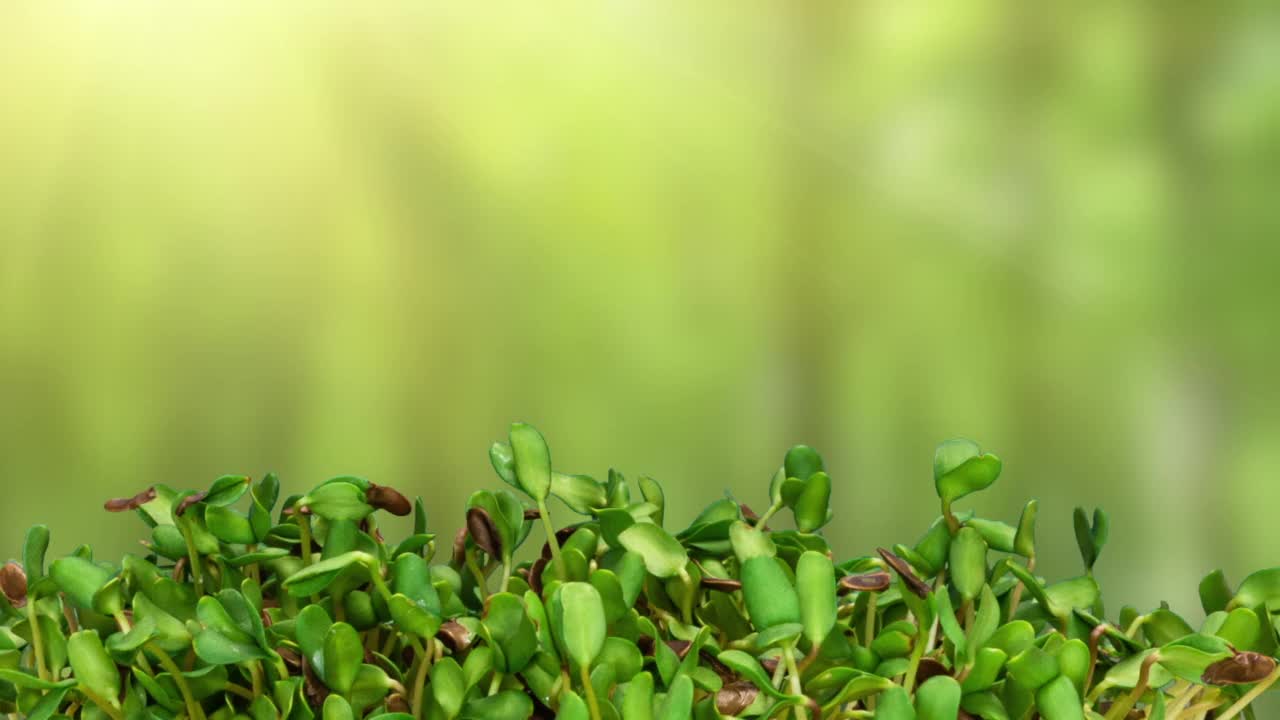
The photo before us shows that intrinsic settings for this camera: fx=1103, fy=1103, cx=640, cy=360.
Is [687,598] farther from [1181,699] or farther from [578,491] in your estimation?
[1181,699]

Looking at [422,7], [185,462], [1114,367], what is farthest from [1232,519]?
[185,462]

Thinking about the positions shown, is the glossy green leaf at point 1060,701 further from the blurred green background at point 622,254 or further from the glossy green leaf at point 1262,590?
the blurred green background at point 622,254

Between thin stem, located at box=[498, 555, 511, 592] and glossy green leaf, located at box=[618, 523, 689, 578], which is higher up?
glossy green leaf, located at box=[618, 523, 689, 578]

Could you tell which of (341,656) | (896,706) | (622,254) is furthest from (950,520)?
(622,254)

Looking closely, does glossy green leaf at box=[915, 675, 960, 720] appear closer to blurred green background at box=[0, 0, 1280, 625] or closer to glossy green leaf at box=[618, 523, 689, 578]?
glossy green leaf at box=[618, 523, 689, 578]

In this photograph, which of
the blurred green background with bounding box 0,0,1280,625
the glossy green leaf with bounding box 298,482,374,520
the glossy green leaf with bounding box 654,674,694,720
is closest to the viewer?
the glossy green leaf with bounding box 654,674,694,720

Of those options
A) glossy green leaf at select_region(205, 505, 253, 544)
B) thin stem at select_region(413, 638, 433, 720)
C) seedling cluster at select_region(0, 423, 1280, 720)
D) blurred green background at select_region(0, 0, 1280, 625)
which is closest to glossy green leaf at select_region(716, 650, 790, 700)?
seedling cluster at select_region(0, 423, 1280, 720)

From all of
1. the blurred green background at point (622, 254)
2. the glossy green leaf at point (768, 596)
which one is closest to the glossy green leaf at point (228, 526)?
the glossy green leaf at point (768, 596)
